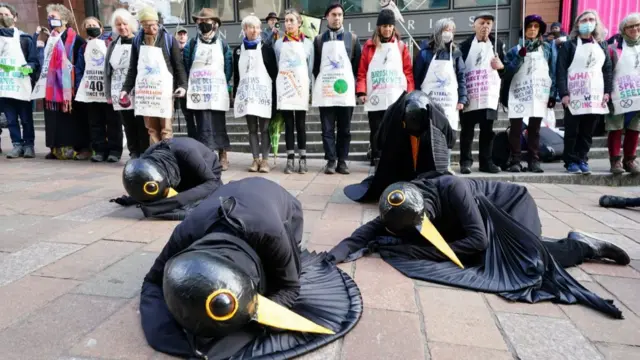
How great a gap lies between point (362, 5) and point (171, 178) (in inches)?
351

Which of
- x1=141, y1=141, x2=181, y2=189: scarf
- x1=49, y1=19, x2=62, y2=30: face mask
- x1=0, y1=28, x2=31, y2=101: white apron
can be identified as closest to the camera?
x1=141, y1=141, x2=181, y2=189: scarf

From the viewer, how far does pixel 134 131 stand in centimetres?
612

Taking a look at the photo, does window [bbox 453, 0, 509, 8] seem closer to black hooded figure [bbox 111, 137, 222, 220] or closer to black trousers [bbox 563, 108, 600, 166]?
black trousers [bbox 563, 108, 600, 166]

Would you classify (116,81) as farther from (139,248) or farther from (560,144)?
(560,144)

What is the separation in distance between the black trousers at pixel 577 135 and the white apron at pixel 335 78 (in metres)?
2.87

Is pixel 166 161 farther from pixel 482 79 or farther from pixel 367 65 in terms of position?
pixel 482 79

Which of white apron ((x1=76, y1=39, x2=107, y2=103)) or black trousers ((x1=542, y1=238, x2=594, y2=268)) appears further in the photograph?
white apron ((x1=76, y1=39, x2=107, y2=103))

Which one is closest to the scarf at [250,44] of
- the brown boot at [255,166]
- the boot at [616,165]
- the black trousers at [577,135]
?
the brown boot at [255,166]

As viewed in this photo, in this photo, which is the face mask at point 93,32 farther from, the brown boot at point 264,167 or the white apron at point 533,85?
the white apron at point 533,85

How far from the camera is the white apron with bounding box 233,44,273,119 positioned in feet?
18.6

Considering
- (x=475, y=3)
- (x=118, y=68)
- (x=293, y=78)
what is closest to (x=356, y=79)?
(x=293, y=78)

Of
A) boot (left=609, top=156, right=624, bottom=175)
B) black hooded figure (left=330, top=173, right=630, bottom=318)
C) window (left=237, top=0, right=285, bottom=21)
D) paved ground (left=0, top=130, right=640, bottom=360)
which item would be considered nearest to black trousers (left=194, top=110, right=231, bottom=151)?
paved ground (left=0, top=130, right=640, bottom=360)

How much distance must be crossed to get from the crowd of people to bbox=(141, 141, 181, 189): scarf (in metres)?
2.13

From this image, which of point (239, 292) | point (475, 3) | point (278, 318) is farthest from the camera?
point (475, 3)
